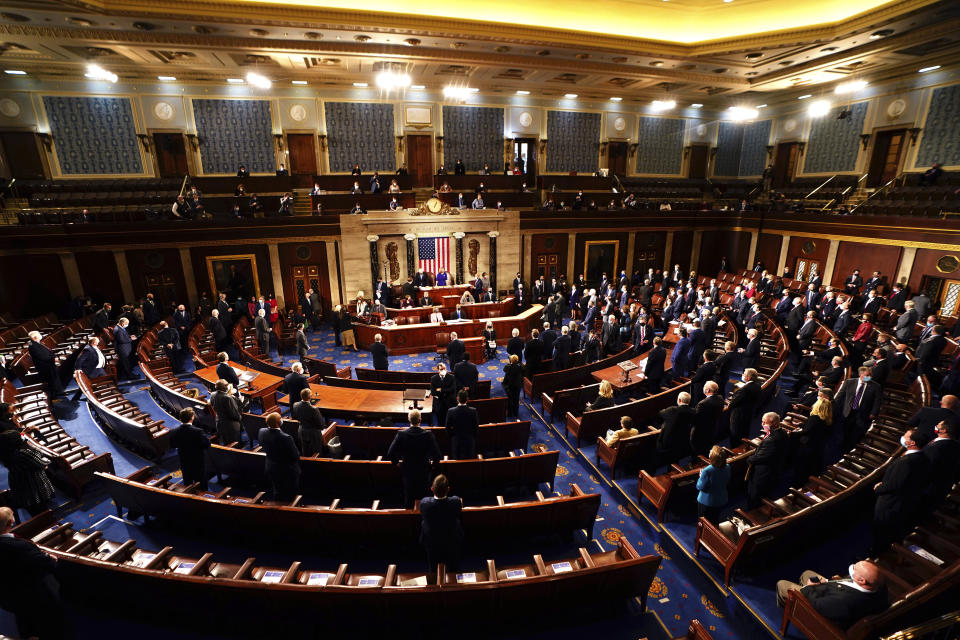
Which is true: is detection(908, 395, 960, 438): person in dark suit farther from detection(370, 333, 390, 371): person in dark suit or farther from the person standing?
detection(370, 333, 390, 371): person in dark suit

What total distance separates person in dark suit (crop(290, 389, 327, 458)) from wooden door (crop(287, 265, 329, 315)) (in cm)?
1114

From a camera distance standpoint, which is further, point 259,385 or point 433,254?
point 433,254

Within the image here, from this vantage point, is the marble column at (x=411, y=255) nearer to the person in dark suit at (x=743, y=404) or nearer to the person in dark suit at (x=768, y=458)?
the person in dark suit at (x=743, y=404)

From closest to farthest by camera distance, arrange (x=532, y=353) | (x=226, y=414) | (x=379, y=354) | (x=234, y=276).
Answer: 1. (x=226, y=414)
2. (x=532, y=353)
3. (x=379, y=354)
4. (x=234, y=276)

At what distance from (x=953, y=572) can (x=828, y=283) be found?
1581 centimetres

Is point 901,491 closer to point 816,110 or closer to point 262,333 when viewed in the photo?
point 262,333

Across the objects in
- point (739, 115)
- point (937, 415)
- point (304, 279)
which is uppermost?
point (739, 115)

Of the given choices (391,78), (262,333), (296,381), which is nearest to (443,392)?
(296,381)

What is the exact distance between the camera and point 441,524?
3975 mm

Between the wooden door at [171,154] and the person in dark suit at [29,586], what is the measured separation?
17.7m

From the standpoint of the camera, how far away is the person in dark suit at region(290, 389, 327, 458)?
5.70 metres

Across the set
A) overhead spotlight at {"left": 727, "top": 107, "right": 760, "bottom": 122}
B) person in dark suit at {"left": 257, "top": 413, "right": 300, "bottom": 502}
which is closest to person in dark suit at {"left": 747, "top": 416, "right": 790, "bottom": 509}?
person in dark suit at {"left": 257, "top": 413, "right": 300, "bottom": 502}

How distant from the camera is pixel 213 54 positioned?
13.6 m

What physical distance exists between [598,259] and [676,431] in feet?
47.7
